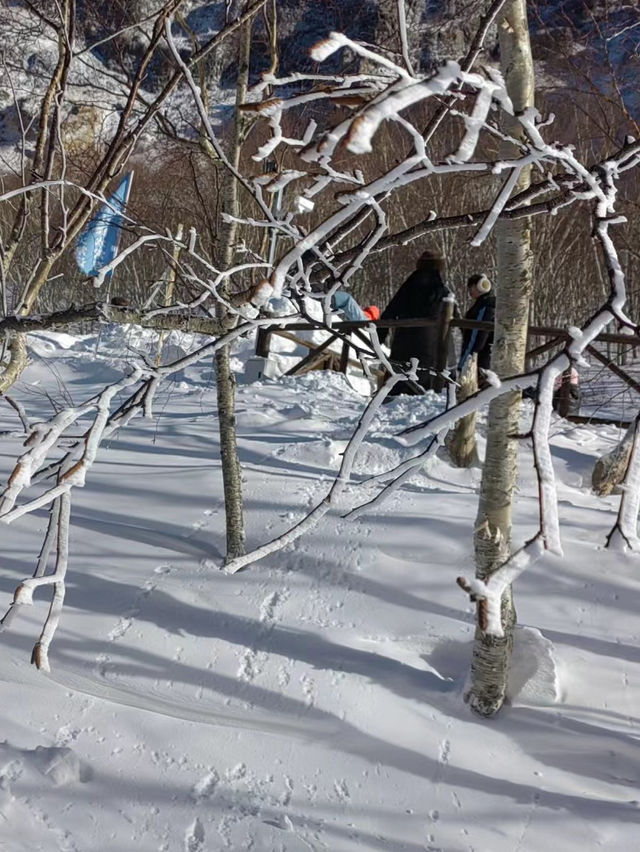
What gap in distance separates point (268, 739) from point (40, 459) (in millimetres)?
2124

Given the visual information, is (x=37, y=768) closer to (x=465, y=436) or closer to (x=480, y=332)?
(x=465, y=436)

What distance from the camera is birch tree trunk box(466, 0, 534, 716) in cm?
251

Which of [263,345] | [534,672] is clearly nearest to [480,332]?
[263,345]

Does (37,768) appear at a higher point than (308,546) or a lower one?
lower

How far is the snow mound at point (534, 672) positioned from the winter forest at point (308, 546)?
1cm

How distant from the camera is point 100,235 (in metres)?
4.98

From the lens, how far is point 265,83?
36.7 inches

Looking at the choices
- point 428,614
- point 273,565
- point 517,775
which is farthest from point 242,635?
point 517,775

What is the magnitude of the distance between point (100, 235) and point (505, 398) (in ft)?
10.6

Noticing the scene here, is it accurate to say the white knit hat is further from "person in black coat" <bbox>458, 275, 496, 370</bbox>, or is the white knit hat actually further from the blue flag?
the blue flag

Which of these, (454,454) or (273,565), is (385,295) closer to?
(454,454)

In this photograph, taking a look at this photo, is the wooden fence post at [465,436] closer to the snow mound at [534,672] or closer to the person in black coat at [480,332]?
the person in black coat at [480,332]

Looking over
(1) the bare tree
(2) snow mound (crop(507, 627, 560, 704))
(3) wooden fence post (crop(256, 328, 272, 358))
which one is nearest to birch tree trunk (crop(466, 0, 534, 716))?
(2) snow mound (crop(507, 627, 560, 704))

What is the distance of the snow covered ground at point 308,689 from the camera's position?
2490 mm
